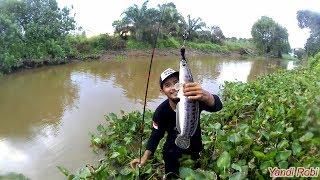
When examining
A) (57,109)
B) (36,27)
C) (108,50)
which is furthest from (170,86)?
(108,50)

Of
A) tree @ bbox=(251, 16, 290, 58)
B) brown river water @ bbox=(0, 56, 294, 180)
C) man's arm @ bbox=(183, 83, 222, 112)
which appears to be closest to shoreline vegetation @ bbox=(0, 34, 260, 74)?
brown river water @ bbox=(0, 56, 294, 180)

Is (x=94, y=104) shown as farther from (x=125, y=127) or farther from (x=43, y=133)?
(x=125, y=127)

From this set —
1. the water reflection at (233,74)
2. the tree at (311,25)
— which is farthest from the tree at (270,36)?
the water reflection at (233,74)

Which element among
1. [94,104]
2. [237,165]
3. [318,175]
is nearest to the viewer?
[318,175]

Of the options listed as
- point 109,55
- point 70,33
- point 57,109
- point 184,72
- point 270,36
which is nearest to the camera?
point 184,72

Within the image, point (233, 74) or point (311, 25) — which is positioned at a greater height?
point (311, 25)

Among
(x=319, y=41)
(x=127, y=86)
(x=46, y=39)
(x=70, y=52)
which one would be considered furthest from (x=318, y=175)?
(x=319, y=41)

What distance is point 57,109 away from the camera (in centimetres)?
859

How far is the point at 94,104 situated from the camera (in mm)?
9102

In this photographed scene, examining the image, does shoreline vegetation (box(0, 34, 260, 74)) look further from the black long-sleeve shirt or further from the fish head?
the fish head

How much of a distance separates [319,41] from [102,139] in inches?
712

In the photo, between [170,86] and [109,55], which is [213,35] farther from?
[170,86]

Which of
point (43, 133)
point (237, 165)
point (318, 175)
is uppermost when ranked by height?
Answer: point (318, 175)

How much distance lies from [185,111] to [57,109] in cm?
705
